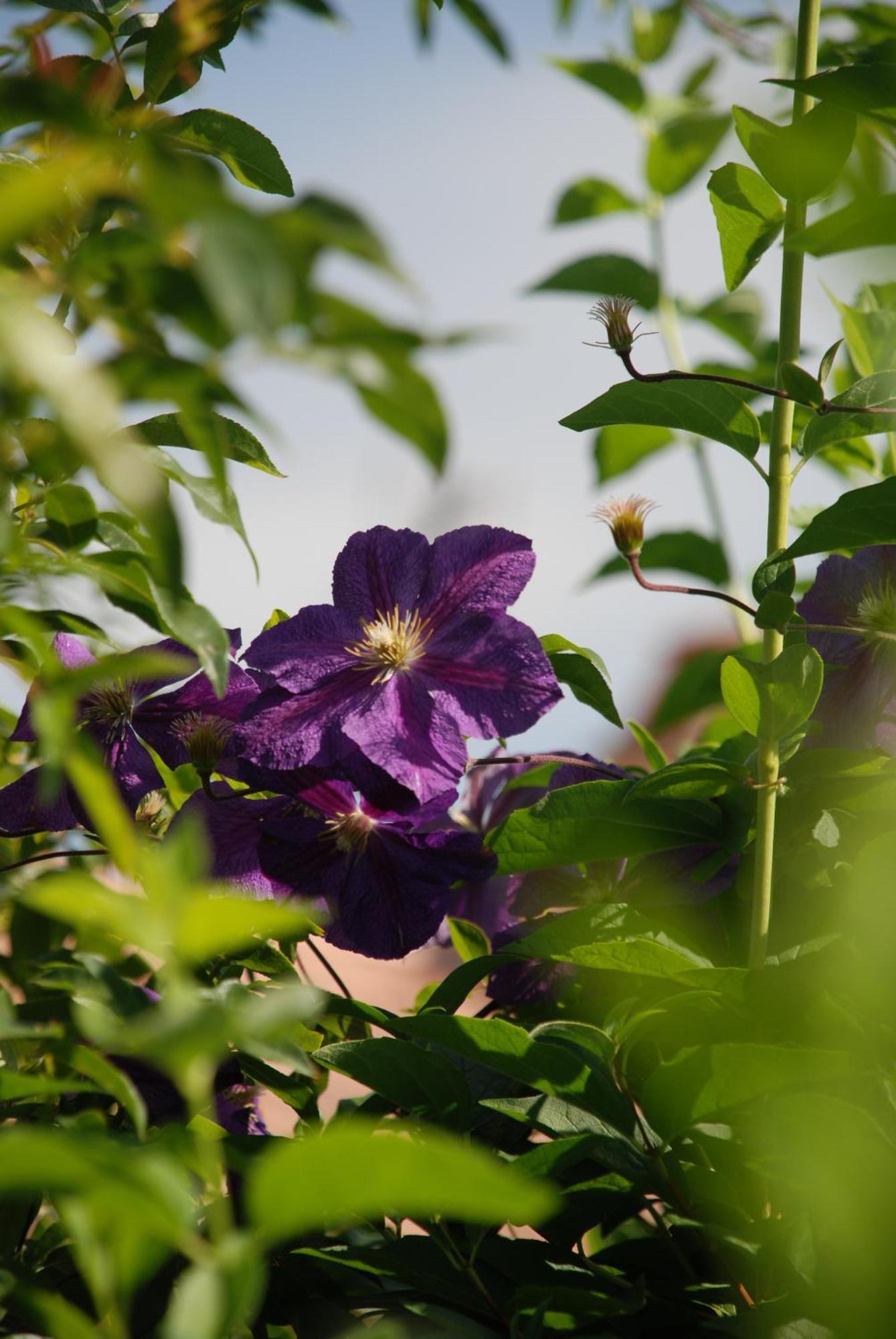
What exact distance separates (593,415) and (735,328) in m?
0.94

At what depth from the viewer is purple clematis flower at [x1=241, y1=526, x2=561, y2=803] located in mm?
585

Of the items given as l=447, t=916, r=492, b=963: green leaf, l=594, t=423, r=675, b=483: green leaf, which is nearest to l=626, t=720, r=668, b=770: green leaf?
l=447, t=916, r=492, b=963: green leaf

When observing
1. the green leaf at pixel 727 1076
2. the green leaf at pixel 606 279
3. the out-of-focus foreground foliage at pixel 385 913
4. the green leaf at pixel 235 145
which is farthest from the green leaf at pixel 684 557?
the green leaf at pixel 727 1076

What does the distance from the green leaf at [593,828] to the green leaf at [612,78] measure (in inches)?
45.6

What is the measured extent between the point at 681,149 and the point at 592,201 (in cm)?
12

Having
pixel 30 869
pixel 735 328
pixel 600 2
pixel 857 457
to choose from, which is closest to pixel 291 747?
pixel 30 869

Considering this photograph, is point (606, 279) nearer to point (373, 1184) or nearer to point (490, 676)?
point (490, 676)

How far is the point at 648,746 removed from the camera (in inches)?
30.6

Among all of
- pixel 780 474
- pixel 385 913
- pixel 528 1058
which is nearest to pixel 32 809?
pixel 385 913

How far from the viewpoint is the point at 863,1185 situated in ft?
1.36

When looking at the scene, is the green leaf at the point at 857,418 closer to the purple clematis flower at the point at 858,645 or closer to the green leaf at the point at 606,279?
the purple clematis flower at the point at 858,645

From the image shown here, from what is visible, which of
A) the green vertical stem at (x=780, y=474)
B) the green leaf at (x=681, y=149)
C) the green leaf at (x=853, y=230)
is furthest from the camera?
the green leaf at (x=681, y=149)

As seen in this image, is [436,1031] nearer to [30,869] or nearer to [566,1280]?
[566,1280]

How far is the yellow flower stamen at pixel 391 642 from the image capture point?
0.64m
